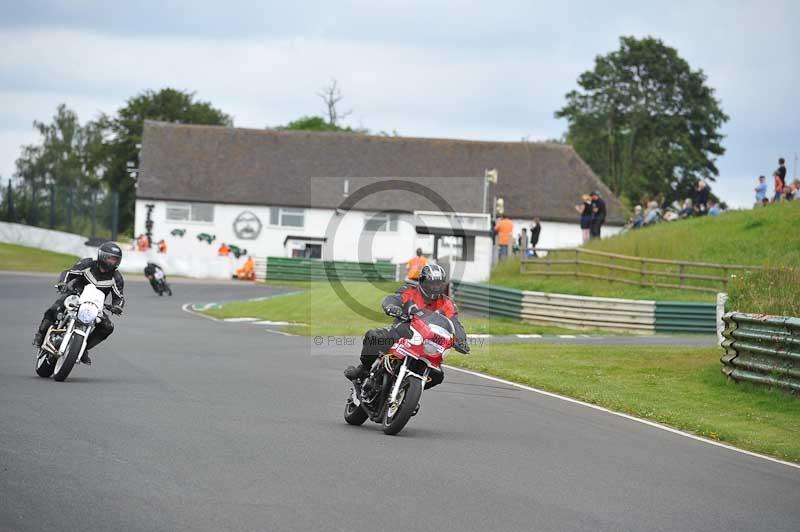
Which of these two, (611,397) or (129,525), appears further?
(611,397)

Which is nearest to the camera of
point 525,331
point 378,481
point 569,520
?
point 569,520

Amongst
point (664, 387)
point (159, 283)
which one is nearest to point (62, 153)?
point (159, 283)

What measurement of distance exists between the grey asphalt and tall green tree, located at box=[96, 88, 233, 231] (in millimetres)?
69696

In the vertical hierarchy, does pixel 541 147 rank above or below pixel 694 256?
above

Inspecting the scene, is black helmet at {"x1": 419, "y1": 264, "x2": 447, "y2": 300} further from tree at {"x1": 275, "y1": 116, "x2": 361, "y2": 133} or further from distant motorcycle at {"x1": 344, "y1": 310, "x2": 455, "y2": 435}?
tree at {"x1": 275, "y1": 116, "x2": 361, "y2": 133}

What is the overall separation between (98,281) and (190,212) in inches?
2212

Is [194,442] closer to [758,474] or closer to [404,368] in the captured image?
[404,368]

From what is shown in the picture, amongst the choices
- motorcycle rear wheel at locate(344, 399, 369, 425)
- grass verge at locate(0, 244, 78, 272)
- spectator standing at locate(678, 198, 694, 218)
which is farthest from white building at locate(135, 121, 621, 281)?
motorcycle rear wheel at locate(344, 399, 369, 425)

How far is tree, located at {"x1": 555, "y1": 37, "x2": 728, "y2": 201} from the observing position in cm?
7962

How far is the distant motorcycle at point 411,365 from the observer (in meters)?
11.3

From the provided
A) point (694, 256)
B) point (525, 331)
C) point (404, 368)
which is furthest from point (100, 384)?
point (694, 256)

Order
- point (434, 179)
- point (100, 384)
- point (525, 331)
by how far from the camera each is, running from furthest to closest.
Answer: point (434, 179) < point (525, 331) < point (100, 384)

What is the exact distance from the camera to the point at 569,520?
7887mm

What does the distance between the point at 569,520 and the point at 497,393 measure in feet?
29.0
